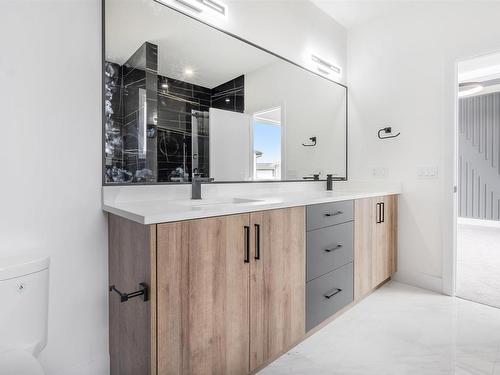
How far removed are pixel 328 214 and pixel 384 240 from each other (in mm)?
963

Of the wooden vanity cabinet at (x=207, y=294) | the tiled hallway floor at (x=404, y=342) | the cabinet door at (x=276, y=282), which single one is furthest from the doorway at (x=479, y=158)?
the wooden vanity cabinet at (x=207, y=294)

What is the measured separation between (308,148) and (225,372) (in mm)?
1890

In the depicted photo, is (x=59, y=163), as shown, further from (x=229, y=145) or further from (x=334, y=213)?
(x=334, y=213)

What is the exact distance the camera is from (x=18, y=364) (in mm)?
986

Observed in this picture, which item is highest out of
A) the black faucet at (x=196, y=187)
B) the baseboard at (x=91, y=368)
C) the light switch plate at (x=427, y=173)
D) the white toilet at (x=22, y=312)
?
the light switch plate at (x=427, y=173)

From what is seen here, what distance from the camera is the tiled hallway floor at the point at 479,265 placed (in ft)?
7.84

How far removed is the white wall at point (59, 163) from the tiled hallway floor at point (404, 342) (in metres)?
0.95

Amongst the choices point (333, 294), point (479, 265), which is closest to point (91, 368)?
point (333, 294)

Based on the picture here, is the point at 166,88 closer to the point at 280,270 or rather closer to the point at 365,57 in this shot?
the point at 280,270

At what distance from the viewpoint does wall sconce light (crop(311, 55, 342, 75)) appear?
2682 mm

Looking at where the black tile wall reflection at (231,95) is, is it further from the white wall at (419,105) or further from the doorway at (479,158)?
the doorway at (479,158)

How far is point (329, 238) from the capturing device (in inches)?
72.8

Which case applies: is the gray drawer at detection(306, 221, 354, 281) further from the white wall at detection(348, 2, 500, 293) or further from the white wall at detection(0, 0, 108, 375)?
the white wall at detection(0, 0, 108, 375)

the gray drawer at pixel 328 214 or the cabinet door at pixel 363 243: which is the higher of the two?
the gray drawer at pixel 328 214
